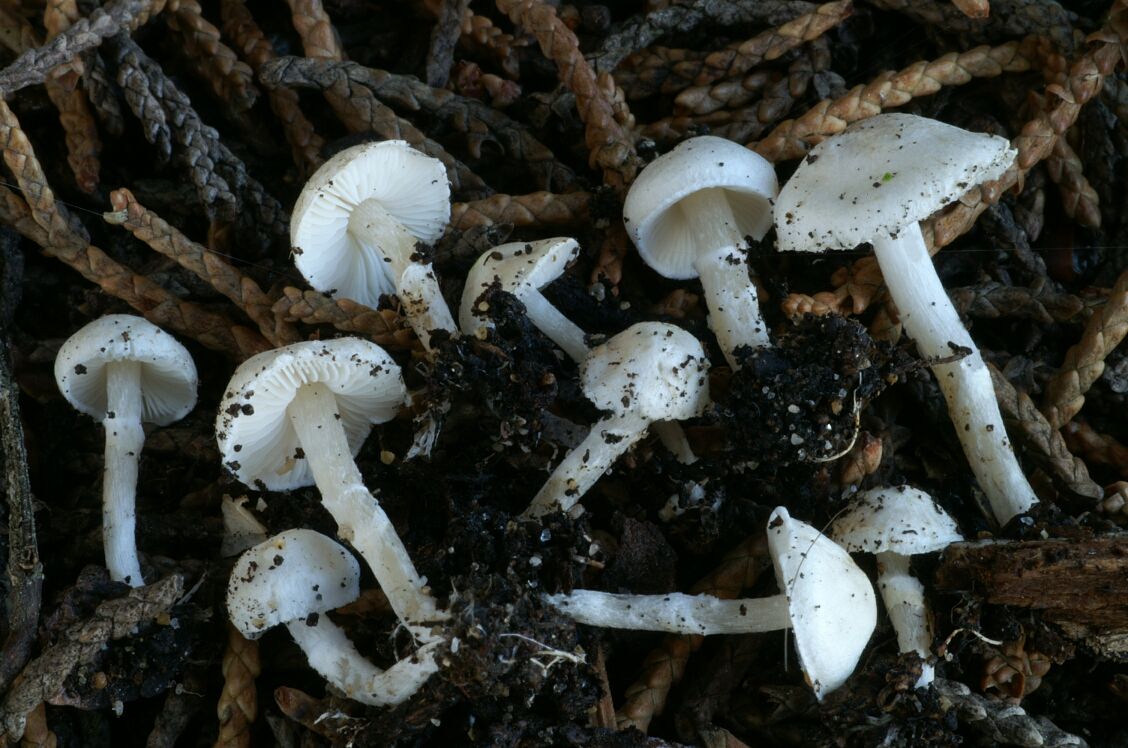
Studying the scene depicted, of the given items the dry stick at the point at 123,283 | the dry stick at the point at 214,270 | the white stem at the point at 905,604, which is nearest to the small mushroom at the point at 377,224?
the dry stick at the point at 214,270

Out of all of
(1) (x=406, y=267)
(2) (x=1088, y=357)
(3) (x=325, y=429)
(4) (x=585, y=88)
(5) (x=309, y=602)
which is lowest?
(2) (x=1088, y=357)

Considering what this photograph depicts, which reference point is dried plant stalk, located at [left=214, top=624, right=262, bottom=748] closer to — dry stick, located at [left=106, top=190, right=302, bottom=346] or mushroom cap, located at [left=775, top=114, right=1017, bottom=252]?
dry stick, located at [left=106, top=190, right=302, bottom=346]

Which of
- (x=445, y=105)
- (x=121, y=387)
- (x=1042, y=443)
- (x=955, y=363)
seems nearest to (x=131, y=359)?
(x=121, y=387)

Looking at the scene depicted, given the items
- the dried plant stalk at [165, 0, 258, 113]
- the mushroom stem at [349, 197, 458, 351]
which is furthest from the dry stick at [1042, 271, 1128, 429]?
the dried plant stalk at [165, 0, 258, 113]

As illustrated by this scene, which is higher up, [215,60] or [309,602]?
[215,60]

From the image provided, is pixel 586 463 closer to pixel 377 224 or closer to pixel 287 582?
pixel 287 582

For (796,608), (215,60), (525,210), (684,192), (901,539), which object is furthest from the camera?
(215,60)

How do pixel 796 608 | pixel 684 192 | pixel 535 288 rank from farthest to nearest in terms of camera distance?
pixel 535 288 → pixel 684 192 → pixel 796 608

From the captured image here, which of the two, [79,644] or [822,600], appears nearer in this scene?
[822,600]
